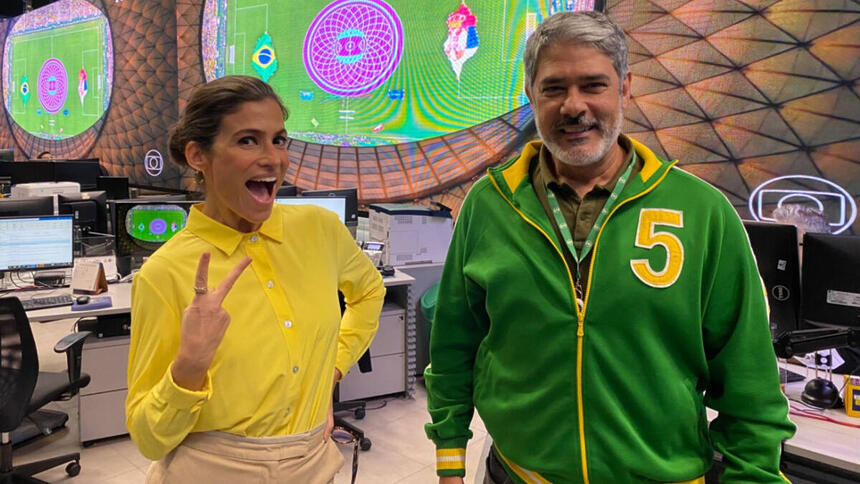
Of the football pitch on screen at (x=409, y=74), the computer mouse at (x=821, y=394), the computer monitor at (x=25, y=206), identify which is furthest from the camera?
the football pitch on screen at (x=409, y=74)

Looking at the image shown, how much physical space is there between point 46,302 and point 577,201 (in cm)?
292

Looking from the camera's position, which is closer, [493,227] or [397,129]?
[493,227]

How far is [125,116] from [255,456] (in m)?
8.78

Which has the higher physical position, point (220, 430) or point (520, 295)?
point (520, 295)

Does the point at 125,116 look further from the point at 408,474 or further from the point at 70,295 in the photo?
the point at 408,474

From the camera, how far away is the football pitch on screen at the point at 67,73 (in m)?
9.37

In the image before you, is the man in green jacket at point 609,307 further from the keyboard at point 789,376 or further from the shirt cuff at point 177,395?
the keyboard at point 789,376

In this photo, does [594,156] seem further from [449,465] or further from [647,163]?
[449,465]

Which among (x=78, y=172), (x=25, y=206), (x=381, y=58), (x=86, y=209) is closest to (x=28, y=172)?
(x=78, y=172)

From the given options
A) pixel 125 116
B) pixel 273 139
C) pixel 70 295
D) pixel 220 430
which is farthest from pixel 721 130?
pixel 125 116

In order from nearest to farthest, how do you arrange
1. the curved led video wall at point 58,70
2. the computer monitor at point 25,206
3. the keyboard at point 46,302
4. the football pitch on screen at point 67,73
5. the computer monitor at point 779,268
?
the computer monitor at point 779,268
the keyboard at point 46,302
the computer monitor at point 25,206
the curved led video wall at point 58,70
the football pitch on screen at point 67,73

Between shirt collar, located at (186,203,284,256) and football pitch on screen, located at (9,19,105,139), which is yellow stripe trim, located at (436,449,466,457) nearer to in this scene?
shirt collar, located at (186,203,284,256)

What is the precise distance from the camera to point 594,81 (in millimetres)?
1129

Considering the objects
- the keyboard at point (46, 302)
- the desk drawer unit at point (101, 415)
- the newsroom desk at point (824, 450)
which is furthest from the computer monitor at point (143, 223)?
the newsroom desk at point (824, 450)
